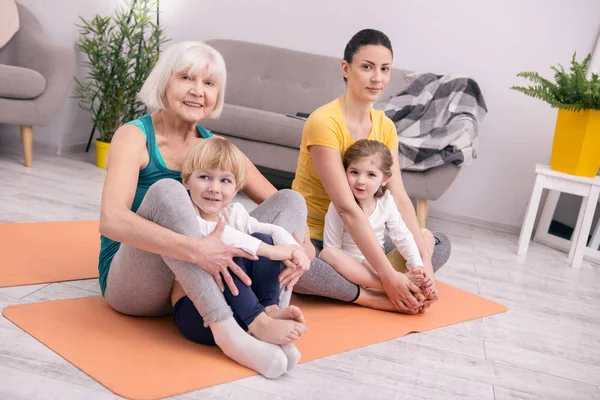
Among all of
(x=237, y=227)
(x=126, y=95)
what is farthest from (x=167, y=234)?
(x=126, y=95)

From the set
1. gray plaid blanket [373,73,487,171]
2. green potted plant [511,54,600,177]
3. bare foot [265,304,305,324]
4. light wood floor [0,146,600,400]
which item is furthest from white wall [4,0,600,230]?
bare foot [265,304,305,324]

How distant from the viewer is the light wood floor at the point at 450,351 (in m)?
1.51

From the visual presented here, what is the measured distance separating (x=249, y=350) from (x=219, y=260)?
0.71 feet

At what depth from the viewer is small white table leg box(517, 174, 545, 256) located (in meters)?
3.29

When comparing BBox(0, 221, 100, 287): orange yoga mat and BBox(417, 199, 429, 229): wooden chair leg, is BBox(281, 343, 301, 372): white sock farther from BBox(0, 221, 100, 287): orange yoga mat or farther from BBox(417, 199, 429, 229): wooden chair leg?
BBox(417, 199, 429, 229): wooden chair leg

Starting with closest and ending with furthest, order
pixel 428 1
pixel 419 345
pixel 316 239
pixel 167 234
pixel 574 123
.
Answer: pixel 167 234, pixel 419 345, pixel 316 239, pixel 574 123, pixel 428 1

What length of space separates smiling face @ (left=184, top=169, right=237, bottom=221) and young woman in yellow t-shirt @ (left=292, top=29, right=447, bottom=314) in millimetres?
484

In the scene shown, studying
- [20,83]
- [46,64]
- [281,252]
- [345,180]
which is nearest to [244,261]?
[281,252]

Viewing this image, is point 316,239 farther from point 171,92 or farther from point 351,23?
point 351,23

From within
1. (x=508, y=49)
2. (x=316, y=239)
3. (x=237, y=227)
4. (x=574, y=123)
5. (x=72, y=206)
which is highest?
(x=508, y=49)

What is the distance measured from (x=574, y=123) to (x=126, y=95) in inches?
95.7

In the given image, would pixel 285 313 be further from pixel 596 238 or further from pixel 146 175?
pixel 596 238

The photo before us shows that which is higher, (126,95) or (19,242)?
(126,95)

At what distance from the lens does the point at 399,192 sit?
2.35 meters
